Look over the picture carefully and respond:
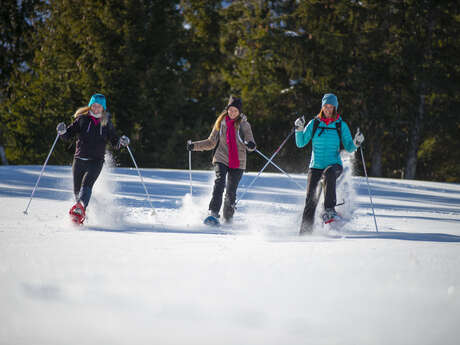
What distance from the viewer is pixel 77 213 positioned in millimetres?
5609

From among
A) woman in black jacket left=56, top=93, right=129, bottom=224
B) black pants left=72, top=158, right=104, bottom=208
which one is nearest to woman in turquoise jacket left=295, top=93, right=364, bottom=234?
woman in black jacket left=56, top=93, right=129, bottom=224

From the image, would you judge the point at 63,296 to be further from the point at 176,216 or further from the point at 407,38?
the point at 407,38

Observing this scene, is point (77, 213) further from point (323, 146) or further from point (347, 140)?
point (347, 140)

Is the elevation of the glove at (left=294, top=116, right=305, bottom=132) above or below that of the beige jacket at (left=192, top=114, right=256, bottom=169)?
above

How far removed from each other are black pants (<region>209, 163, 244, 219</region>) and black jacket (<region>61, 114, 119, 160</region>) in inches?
59.5

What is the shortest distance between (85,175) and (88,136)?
49 cm

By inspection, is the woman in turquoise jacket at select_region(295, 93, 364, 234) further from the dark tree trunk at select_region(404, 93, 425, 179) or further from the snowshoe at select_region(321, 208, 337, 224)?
the dark tree trunk at select_region(404, 93, 425, 179)

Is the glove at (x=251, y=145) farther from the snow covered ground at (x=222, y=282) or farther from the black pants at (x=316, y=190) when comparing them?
the snow covered ground at (x=222, y=282)

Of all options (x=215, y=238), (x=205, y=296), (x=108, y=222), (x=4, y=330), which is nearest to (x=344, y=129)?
(x=215, y=238)

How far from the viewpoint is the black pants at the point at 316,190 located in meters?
5.60

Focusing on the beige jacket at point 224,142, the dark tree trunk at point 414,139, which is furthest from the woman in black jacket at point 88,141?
the dark tree trunk at point 414,139

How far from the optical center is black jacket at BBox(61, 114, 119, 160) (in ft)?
19.6

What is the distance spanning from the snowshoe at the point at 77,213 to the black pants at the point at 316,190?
2.60 meters

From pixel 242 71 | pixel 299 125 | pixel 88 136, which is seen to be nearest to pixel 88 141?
pixel 88 136
